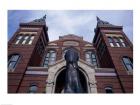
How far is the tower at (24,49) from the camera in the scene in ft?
48.7

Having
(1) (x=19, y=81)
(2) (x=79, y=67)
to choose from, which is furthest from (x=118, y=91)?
(1) (x=19, y=81)

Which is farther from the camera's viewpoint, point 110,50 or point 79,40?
Result: point 79,40

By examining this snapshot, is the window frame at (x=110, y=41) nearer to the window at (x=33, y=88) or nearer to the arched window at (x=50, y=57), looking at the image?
the arched window at (x=50, y=57)

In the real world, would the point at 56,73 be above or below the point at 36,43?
below

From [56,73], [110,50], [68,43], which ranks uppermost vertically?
[68,43]

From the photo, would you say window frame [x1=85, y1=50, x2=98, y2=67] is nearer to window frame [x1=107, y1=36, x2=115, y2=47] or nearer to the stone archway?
window frame [x1=107, y1=36, x2=115, y2=47]

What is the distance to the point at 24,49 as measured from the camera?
17375mm

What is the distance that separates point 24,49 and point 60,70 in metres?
4.16

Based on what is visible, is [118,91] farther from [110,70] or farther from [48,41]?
[48,41]

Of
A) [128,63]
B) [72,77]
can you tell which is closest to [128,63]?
[128,63]

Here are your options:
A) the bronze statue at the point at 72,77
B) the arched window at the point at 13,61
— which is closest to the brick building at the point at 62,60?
the arched window at the point at 13,61

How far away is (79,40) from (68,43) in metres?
1.38

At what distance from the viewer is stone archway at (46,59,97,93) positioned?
46.9 feet

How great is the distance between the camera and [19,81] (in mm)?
14484
